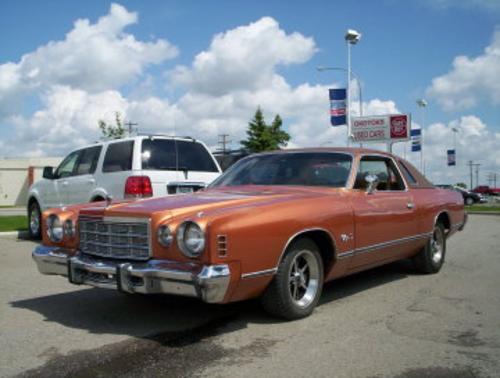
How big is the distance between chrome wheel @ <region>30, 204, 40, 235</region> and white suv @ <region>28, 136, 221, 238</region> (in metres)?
1.45

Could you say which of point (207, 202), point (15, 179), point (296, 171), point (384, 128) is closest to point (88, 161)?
point (296, 171)

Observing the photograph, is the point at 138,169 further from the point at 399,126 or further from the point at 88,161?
the point at 399,126

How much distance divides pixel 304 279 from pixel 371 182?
140cm

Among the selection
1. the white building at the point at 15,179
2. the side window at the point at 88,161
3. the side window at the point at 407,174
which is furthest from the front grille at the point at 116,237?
the white building at the point at 15,179

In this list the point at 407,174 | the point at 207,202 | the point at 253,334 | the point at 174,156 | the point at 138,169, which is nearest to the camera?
the point at 253,334

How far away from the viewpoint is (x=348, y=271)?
548 cm

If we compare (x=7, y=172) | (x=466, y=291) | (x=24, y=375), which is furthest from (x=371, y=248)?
(x=7, y=172)

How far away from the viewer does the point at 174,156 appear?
909 centimetres

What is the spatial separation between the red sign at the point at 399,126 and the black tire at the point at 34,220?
23.6m

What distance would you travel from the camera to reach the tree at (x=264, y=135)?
150ft

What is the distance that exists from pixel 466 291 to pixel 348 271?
5.28ft

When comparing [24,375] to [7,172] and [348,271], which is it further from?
[7,172]

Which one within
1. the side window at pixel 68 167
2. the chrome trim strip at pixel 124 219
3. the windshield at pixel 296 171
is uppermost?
the side window at pixel 68 167

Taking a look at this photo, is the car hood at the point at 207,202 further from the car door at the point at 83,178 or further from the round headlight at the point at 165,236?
the car door at the point at 83,178
